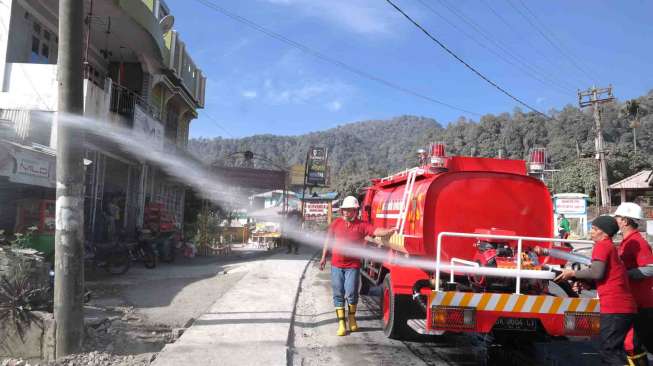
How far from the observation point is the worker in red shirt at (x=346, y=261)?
6.56 m

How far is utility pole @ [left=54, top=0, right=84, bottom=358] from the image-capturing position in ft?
16.1

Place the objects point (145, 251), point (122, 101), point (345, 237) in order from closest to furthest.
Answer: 1. point (345, 237)
2. point (145, 251)
3. point (122, 101)

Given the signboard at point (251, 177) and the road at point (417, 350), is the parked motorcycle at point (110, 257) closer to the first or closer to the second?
the road at point (417, 350)

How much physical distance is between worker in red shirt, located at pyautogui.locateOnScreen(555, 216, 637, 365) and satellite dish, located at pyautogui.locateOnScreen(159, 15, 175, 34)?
15248 millimetres

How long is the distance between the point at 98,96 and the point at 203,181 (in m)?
11.2

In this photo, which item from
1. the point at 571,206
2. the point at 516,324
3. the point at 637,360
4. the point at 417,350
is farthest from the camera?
the point at 571,206

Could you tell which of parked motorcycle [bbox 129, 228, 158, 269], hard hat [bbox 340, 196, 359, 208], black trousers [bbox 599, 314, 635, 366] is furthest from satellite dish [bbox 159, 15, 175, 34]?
black trousers [bbox 599, 314, 635, 366]

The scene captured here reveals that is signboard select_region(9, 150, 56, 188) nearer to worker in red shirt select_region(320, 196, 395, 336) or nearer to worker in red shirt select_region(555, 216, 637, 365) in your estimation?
worker in red shirt select_region(320, 196, 395, 336)

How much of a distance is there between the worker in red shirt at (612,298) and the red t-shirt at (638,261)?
0.24 metres

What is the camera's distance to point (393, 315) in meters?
6.01

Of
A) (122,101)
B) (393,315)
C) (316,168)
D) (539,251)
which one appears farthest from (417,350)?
(316,168)

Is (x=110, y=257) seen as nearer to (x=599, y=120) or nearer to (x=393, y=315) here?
(x=393, y=315)

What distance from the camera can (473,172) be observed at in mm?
6246

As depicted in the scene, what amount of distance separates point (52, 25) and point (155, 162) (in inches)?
231
